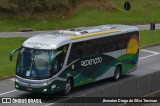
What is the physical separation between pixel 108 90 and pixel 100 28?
7.86 m

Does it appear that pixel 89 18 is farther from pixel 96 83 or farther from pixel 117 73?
pixel 96 83

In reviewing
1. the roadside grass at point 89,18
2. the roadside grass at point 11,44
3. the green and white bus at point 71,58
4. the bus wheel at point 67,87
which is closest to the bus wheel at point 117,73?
the green and white bus at point 71,58

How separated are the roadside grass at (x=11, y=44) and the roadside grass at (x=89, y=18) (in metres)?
11.9

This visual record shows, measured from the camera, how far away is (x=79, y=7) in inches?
2516

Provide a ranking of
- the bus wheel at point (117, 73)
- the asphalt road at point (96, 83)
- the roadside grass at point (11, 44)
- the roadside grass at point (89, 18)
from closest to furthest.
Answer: the asphalt road at point (96, 83) < the bus wheel at point (117, 73) < the roadside grass at point (11, 44) < the roadside grass at point (89, 18)

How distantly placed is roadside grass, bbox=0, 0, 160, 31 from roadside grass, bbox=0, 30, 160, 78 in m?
11.9

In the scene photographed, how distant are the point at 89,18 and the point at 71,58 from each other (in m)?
38.2

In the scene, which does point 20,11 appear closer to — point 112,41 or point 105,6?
point 105,6

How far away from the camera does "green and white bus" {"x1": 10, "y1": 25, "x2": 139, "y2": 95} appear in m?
22.2

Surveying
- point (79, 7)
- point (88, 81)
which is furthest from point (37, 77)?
point (79, 7)

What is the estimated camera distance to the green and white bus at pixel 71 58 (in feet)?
73.0

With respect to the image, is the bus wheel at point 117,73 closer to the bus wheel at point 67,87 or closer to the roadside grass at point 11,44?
the bus wheel at point 67,87

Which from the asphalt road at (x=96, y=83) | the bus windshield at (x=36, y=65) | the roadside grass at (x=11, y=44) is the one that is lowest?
the asphalt road at (x=96, y=83)

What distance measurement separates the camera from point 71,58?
23.5 meters
